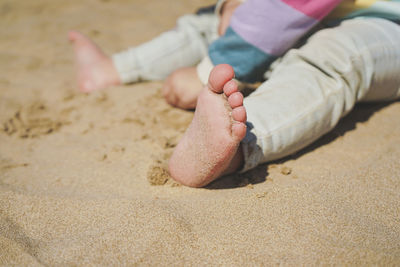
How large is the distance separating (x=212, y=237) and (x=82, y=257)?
29 cm

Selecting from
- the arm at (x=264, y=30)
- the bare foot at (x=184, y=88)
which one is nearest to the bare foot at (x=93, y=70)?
the bare foot at (x=184, y=88)

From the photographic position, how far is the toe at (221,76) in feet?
2.78

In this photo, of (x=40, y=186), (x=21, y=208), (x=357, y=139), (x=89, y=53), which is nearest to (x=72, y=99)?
(x=89, y=53)

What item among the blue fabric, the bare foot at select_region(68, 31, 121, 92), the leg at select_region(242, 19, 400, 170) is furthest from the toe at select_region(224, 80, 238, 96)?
the bare foot at select_region(68, 31, 121, 92)

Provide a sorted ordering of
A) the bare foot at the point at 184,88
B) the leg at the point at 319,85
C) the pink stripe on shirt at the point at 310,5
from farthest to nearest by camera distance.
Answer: the bare foot at the point at 184,88
the pink stripe on shirt at the point at 310,5
the leg at the point at 319,85

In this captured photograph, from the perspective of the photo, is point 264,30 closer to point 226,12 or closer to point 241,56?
point 241,56

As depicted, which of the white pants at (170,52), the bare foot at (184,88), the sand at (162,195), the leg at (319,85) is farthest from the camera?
the white pants at (170,52)

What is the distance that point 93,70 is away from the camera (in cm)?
171

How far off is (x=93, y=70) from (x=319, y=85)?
1.11m

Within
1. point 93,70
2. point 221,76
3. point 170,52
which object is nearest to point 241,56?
point 221,76

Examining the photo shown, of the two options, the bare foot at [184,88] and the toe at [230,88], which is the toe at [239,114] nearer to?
the toe at [230,88]

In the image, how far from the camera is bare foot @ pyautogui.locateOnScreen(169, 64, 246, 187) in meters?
0.84

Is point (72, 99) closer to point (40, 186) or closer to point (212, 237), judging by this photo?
point (40, 186)

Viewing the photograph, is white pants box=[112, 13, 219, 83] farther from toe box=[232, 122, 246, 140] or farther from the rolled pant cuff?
toe box=[232, 122, 246, 140]
